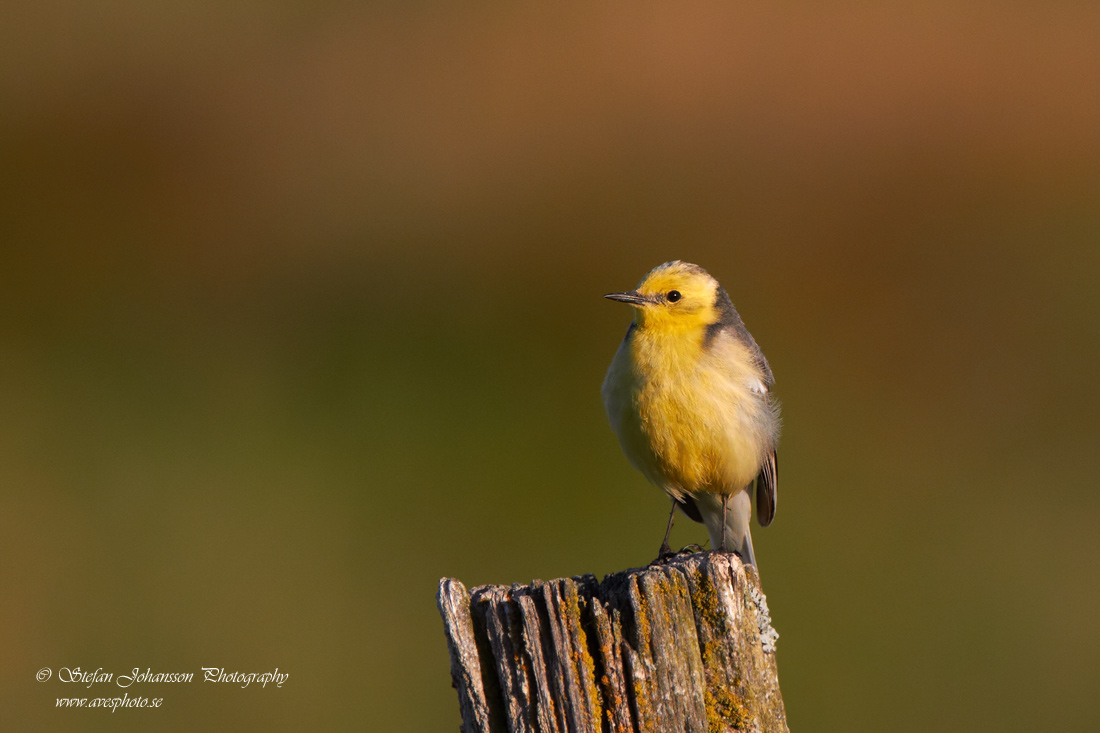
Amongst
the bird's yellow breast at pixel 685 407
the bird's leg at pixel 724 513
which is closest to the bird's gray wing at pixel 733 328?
the bird's yellow breast at pixel 685 407

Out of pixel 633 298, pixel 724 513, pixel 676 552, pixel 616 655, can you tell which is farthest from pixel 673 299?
pixel 616 655

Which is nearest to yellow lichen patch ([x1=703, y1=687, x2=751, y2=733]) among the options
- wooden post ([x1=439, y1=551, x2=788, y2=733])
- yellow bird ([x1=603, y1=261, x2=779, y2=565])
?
wooden post ([x1=439, y1=551, x2=788, y2=733])

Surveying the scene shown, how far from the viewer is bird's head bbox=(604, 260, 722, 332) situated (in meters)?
6.06

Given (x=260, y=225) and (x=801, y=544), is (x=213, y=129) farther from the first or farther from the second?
(x=801, y=544)

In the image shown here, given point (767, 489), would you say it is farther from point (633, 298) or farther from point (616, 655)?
point (616, 655)

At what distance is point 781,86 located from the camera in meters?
14.4

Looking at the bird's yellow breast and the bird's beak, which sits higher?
the bird's beak

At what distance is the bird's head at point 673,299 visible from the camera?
19.9ft

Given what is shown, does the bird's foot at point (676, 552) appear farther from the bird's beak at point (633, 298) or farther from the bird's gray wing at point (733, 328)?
the bird's beak at point (633, 298)

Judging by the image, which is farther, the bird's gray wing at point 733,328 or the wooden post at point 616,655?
the bird's gray wing at point 733,328

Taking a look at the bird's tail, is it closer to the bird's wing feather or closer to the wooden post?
the bird's wing feather

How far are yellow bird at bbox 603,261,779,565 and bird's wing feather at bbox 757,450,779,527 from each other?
0.03 metres

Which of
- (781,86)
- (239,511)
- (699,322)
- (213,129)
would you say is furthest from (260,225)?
(699,322)

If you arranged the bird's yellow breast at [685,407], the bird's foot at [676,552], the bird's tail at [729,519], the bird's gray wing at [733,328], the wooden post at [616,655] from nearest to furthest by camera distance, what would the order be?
the wooden post at [616,655]
the bird's foot at [676,552]
the bird's yellow breast at [685,407]
the bird's gray wing at [733,328]
the bird's tail at [729,519]
